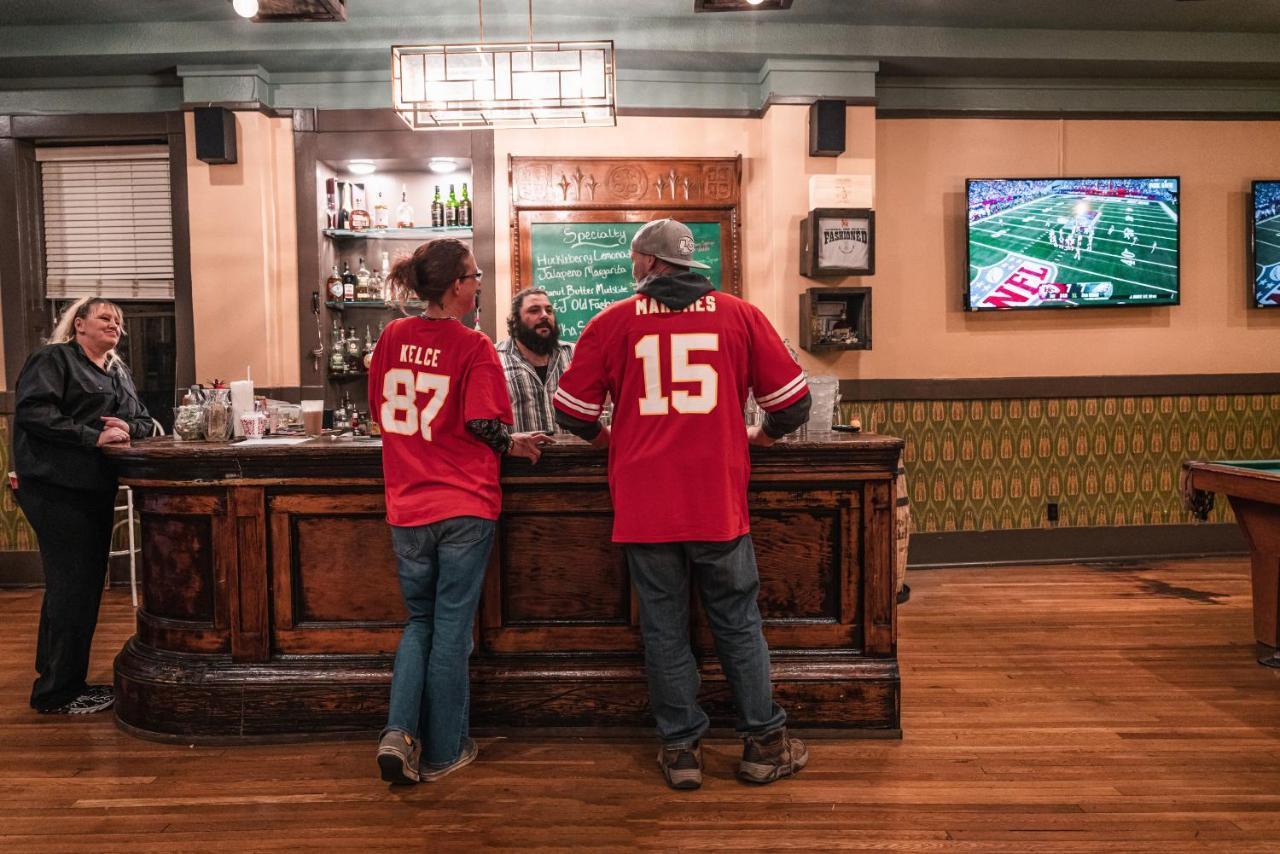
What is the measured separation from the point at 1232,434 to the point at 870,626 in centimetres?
436

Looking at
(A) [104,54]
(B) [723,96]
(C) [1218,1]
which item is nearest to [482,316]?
(B) [723,96]

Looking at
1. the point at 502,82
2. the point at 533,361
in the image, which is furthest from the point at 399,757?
the point at 502,82

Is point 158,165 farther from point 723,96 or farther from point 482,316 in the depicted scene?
point 723,96

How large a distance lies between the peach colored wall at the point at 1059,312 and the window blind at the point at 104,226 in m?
4.65

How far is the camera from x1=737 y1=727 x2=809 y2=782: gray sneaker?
268cm

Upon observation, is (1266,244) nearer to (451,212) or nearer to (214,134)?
(451,212)

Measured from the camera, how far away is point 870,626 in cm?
307

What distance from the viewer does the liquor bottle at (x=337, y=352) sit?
5.38 metres

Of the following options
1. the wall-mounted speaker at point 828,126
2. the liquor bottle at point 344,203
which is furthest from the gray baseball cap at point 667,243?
the liquor bottle at point 344,203

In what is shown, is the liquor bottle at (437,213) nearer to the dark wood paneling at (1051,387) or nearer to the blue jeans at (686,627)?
the dark wood paneling at (1051,387)

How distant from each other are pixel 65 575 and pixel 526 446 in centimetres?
197

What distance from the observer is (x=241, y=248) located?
5270 millimetres

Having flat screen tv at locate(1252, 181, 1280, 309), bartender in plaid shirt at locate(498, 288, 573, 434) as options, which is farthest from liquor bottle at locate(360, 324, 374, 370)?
flat screen tv at locate(1252, 181, 1280, 309)

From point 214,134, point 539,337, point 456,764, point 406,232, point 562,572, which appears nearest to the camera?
point 456,764
